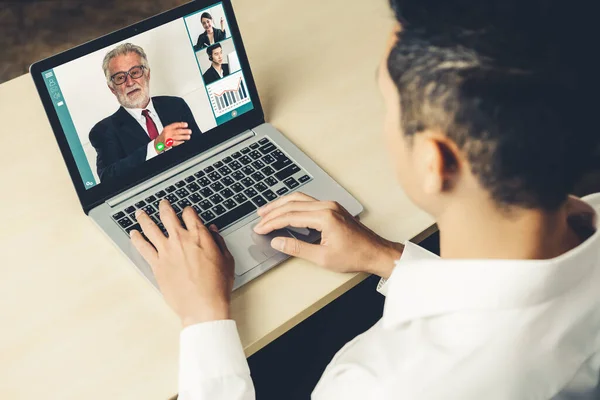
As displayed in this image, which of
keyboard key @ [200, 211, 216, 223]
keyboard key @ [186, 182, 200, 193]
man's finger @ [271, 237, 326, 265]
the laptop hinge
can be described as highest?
the laptop hinge

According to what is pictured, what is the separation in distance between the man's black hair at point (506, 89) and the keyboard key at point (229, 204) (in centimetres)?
41

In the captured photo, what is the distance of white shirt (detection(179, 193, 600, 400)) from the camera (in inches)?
25.3

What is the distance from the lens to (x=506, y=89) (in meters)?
0.58

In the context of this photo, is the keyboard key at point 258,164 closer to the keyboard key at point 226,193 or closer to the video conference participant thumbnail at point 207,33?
the keyboard key at point 226,193

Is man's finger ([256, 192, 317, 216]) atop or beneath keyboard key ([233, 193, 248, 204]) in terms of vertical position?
beneath

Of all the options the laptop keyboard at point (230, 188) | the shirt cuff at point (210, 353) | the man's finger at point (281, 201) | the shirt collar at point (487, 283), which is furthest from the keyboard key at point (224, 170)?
the shirt collar at point (487, 283)

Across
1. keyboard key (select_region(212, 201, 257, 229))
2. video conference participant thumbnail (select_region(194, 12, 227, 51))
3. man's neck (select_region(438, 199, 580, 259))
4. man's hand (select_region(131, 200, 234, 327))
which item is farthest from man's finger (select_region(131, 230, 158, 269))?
man's neck (select_region(438, 199, 580, 259))

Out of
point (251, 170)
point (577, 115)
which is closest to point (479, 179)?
point (577, 115)

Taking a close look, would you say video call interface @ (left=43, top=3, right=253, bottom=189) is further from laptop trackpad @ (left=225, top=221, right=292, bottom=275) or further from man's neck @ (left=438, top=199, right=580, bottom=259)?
man's neck @ (left=438, top=199, right=580, bottom=259)

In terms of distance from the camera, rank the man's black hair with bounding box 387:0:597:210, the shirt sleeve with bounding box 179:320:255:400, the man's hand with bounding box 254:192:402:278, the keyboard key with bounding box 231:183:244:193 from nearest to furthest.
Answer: the man's black hair with bounding box 387:0:597:210, the shirt sleeve with bounding box 179:320:255:400, the man's hand with bounding box 254:192:402:278, the keyboard key with bounding box 231:183:244:193

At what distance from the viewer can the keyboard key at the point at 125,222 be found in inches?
38.8

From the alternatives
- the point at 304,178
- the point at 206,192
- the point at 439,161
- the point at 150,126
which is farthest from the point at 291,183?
the point at 439,161

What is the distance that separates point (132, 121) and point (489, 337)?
627 millimetres

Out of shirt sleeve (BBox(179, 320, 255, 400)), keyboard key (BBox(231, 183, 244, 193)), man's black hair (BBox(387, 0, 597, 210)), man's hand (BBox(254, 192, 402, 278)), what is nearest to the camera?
man's black hair (BBox(387, 0, 597, 210))
